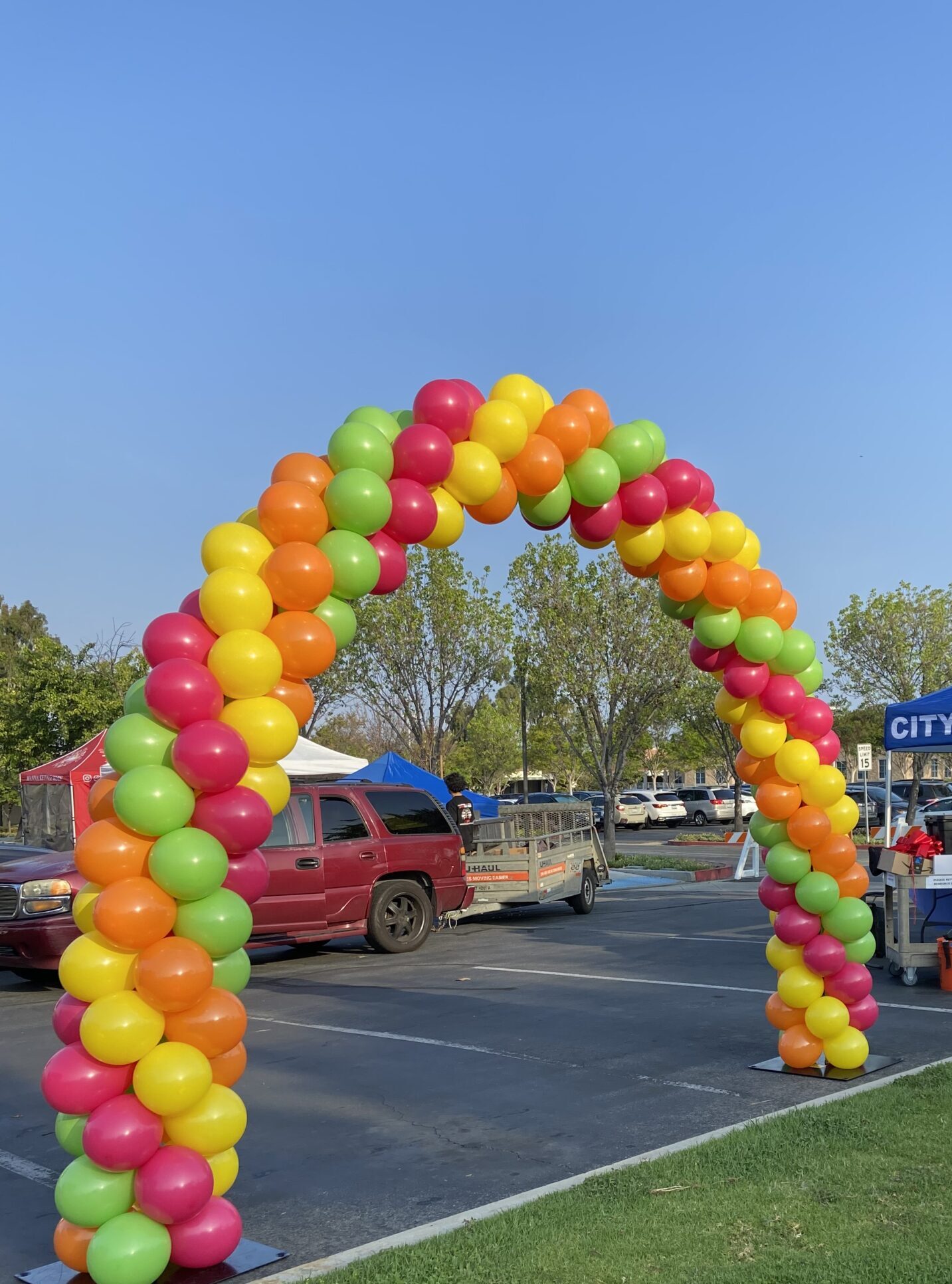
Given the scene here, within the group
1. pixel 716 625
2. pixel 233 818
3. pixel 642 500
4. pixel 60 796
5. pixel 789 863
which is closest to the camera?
pixel 233 818

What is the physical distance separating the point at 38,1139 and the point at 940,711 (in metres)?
10.1

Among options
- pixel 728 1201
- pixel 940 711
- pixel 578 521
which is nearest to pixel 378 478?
pixel 578 521

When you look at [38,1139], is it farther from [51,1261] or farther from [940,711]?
[940,711]

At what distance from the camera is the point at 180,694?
4.47 metres

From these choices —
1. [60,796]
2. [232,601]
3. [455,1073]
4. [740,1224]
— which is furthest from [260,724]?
[60,796]

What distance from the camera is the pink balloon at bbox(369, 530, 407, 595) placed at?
5.18 m

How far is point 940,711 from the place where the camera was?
12.9 meters

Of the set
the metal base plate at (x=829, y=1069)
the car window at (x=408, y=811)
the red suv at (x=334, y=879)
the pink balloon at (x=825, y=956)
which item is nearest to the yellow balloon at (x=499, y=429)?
the pink balloon at (x=825, y=956)

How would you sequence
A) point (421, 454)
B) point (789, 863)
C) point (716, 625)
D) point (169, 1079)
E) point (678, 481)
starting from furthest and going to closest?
point (789, 863) < point (716, 625) < point (678, 481) < point (421, 454) < point (169, 1079)

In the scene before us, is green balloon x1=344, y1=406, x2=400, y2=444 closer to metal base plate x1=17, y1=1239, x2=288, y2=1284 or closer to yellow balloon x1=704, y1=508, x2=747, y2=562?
yellow balloon x1=704, y1=508, x2=747, y2=562

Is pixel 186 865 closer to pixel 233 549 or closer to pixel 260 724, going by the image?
pixel 260 724

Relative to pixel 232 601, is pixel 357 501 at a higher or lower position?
Result: higher

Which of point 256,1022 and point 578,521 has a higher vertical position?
point 578,521

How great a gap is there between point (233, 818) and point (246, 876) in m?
0.37
